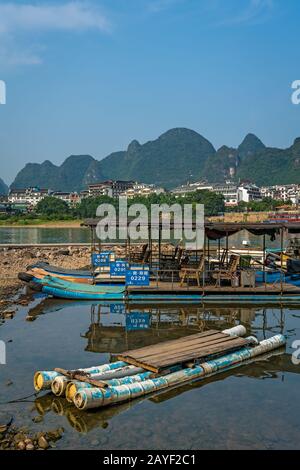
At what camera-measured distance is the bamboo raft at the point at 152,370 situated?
7.93 meters

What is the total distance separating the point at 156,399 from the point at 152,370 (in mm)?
655

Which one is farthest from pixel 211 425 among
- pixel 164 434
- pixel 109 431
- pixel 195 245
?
pixel 195 245

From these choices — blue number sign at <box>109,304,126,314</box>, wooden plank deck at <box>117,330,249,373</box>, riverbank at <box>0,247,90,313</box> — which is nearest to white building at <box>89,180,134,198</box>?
riverbank at <box>0,247,90,313</box>

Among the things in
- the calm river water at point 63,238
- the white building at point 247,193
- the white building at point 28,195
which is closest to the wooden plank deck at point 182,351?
the calm river water at point 63,238

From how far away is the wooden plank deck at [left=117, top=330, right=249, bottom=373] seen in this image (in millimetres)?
9062

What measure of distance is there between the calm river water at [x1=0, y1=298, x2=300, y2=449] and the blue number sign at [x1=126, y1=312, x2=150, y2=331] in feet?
0.29

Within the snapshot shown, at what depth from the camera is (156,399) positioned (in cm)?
829

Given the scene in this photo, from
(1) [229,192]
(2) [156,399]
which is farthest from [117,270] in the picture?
(1) [229,192]

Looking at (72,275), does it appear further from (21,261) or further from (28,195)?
(28,195)

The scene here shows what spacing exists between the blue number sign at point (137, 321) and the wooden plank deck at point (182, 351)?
111 inches

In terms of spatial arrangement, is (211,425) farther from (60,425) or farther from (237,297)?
(237,297)

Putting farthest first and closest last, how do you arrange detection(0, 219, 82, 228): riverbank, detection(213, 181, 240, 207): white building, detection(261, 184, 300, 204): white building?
detection(213, 181, 240, 207): white building < detection(261, 184, 300, 204): white building < detection(0, 219, 82, 228): riverbank

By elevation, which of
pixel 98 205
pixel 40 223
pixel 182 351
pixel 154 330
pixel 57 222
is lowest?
pixel 154 330

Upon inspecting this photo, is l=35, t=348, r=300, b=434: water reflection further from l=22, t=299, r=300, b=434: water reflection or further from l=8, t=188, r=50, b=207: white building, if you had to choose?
l=8, t=188, r=50, b=207: white building
